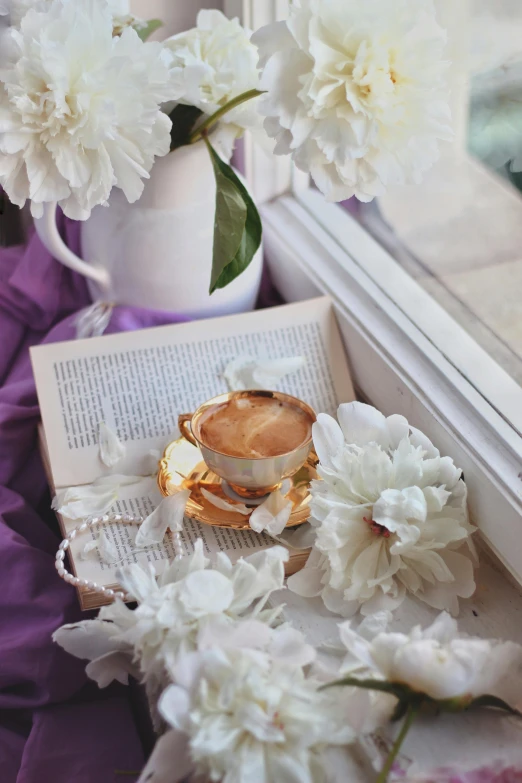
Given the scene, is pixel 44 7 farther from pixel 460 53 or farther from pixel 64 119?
pixel 460 53

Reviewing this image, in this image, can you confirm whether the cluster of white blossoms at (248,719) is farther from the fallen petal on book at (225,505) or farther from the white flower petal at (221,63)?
the white flower petal at (221,63)

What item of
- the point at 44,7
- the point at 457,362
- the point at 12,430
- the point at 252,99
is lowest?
the point at 12,430

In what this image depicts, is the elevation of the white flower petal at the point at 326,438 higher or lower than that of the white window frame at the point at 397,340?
higher

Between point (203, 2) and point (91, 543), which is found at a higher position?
point (203, 2)

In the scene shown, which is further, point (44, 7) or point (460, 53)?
point (460, 53)

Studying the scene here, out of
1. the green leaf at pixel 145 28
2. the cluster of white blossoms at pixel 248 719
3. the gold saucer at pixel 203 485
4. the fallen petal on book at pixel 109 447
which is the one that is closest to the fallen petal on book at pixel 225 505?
the gold saucer at pixel 203 485

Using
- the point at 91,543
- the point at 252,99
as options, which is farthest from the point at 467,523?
the point at 252,99

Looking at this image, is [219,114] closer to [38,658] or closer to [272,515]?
[272,515]

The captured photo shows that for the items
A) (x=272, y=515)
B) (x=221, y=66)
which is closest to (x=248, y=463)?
(x=272, y=515)
